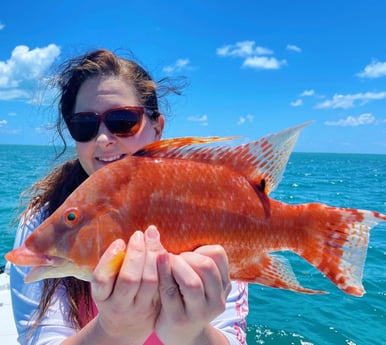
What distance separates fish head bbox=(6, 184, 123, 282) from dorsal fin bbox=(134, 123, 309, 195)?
1.28 feet

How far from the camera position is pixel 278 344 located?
691cm

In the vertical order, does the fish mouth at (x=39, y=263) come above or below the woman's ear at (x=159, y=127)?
below

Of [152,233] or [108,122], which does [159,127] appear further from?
[152,233]

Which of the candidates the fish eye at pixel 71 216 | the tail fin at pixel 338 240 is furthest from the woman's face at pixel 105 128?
the tail fin at pixel 338 240

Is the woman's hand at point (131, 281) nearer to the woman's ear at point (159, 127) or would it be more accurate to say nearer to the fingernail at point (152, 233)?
the fingernail at point (152, 233)

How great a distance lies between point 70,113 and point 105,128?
0.56 m

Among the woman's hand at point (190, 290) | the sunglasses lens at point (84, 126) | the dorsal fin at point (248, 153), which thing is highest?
the sunglasses lens at point (84, 126)

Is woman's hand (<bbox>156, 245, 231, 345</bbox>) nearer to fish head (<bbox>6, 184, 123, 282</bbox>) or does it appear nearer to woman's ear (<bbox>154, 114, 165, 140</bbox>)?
fish head (<bbox>6, 184, 123, 282</bbox>)

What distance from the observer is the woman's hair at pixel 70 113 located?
2716 mm

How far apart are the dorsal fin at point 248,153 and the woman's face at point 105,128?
2.72 feet

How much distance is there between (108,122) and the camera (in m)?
2.65

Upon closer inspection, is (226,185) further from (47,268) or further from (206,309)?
(47,268)

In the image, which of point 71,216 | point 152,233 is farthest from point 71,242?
point 152,233

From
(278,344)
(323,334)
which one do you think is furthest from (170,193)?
(323,334)
